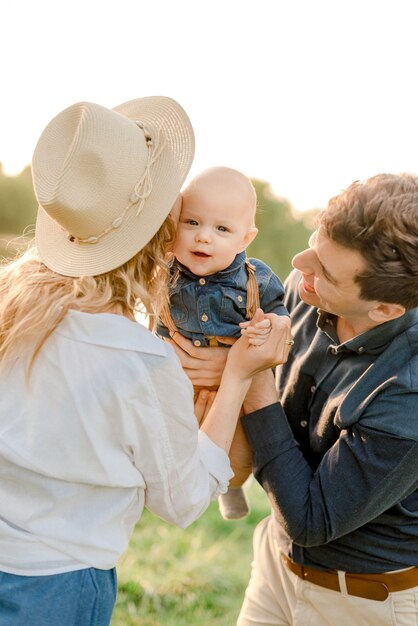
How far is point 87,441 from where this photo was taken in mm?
2201

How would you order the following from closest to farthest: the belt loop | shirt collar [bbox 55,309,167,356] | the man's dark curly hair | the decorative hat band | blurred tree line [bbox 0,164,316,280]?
shirt collar [bbox 55,309,167,356], the decorative hat band, the man's dark curly hair, the belt loop, blurred tree line [bbox 0,164,316,280]

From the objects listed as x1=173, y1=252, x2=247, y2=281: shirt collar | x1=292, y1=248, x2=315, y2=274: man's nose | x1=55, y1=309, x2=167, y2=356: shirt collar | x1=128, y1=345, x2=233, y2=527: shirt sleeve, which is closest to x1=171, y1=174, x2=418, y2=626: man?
x1=292, y1=248, x2=315, y2=274: man's nose

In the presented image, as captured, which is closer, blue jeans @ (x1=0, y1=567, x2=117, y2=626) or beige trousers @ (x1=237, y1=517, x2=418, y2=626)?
blue jeans @ (x1=0, y1=567, x2=117, y2=626)

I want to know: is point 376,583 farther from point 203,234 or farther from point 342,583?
point 203,234

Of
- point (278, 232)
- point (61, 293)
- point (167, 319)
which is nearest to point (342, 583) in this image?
point (167, 319)

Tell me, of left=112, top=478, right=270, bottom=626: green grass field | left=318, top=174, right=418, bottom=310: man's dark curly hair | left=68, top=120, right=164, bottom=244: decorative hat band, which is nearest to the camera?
left=68, top=120, right=164, bottom=244: decorative hat band

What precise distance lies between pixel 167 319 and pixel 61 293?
0.77m

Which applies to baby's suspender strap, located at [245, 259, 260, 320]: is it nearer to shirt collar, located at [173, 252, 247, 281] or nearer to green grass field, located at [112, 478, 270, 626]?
shirt collar, located at [173, 252, 247, 281]

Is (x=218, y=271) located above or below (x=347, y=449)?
above

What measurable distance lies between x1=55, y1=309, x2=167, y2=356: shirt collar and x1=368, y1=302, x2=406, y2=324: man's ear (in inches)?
30.9

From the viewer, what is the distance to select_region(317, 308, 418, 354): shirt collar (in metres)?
2.66

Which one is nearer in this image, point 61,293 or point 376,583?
point 61,293

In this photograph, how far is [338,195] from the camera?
2641 mm

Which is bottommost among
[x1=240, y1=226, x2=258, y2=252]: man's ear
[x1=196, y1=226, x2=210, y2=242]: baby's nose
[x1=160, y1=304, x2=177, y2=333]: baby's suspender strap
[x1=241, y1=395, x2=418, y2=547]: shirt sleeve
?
[x1=241, y1=395, x2=418, y2=547]: shirt sleeve
